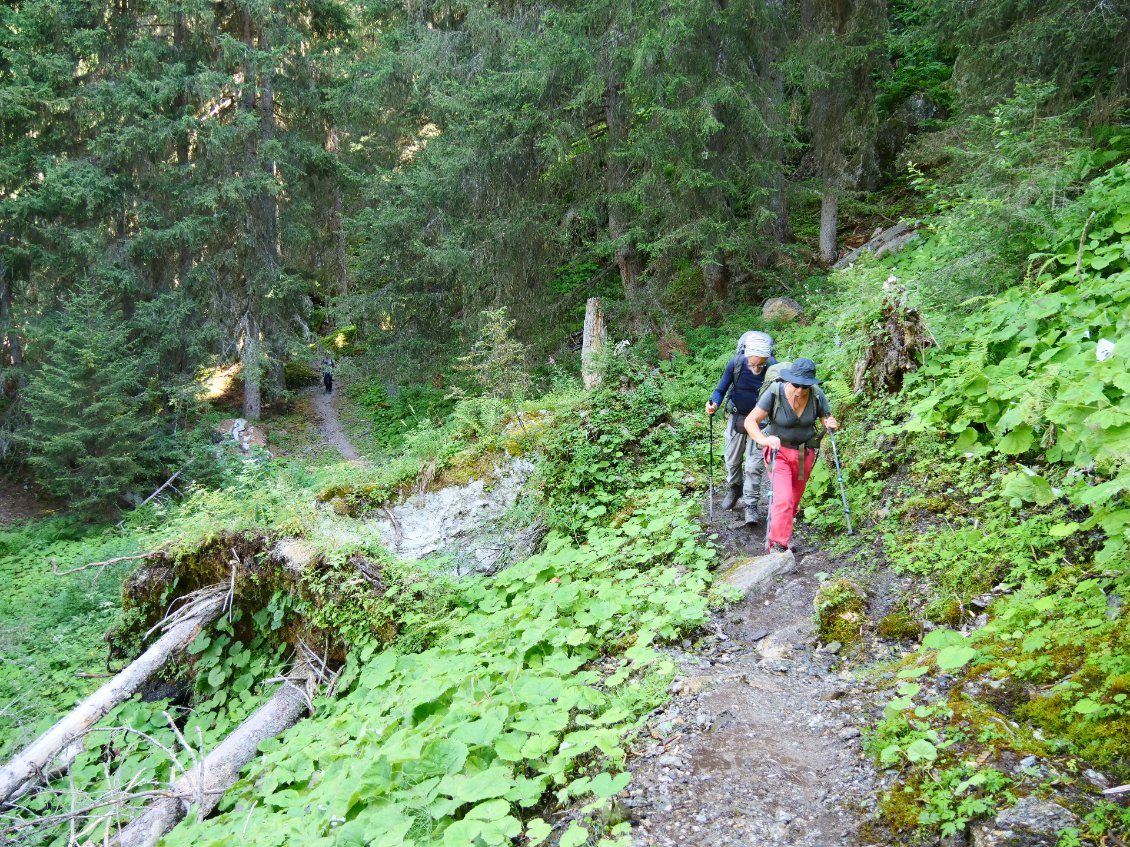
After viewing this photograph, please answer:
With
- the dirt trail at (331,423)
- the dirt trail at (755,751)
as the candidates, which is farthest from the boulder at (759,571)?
the dirt trail at (331,423)

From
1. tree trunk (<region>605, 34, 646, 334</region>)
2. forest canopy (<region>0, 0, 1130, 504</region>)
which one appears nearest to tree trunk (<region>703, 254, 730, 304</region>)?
forest canopy (<region>0, 0, 1130, 504</region>)

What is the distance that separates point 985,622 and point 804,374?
7.09 feet

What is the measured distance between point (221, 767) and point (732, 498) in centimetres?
479

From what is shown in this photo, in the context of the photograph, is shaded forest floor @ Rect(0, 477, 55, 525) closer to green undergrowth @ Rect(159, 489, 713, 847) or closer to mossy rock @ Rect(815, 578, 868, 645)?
green undergrowth @ Rect(159, 489, 713, 847)

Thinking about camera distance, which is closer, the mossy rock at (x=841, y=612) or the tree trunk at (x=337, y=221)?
the mossy rock at (x=841, y=612)

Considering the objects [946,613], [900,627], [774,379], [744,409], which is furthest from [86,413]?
[946,613]

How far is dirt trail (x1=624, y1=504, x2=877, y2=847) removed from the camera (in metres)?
2.82

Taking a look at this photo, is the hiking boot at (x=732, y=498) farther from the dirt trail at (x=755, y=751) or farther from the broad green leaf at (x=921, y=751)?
the broad green leaf at (x=921, y=751)

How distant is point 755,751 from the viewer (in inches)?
130

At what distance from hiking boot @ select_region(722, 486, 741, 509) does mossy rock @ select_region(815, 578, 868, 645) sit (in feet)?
7.13

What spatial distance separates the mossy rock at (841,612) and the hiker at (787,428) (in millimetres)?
1001

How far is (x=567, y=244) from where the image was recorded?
44.2 feet

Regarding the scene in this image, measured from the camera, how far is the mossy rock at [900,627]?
13.0 feet

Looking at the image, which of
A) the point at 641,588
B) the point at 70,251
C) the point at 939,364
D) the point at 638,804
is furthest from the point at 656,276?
the point at 70,251
